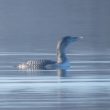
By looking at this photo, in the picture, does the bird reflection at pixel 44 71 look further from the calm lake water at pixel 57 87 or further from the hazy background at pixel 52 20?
the hazy background at pixel 52 20

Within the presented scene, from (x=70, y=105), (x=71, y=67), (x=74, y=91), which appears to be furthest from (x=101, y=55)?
(x=70, y=105)

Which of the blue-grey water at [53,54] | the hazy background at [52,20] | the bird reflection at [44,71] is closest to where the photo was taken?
the blue-grey water at [53,54]

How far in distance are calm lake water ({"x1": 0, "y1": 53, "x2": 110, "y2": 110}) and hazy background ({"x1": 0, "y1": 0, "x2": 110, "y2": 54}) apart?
1133cm

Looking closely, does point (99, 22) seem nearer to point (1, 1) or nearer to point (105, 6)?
point (105, 6)

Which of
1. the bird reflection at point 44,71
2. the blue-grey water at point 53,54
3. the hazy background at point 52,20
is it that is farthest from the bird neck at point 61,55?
the hazy background at point 52,20

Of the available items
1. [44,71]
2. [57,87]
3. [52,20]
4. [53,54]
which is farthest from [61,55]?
[52,20]

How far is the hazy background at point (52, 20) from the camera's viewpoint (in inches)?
1205

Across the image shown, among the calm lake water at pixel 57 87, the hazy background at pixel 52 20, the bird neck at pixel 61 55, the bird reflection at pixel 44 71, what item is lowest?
the calm lake water at pixel 57 87

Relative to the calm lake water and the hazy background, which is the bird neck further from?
the hazy background

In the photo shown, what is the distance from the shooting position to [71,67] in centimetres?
1722

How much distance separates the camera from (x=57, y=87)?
46.1 feet

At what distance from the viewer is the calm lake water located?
12258 millimetres

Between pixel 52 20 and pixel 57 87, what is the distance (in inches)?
854

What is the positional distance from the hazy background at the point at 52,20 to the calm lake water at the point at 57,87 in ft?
37.2
